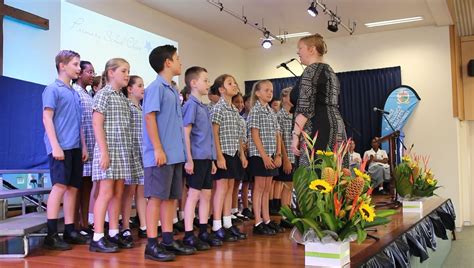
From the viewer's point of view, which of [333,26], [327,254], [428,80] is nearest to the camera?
[327,254]

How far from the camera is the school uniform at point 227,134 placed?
9.72ft

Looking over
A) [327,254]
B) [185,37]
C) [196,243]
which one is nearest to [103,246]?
[196,243]

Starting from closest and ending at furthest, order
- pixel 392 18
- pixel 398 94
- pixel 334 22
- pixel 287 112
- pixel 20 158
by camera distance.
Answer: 1. pixel 287 112
2. pixel 20 158
3. pixel 334 22
4. pixel 392 18
5. pixel 398 94

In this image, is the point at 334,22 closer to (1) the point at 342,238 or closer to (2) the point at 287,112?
(2) the point at 287,112

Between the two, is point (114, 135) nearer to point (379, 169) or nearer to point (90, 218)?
point (90, 218)

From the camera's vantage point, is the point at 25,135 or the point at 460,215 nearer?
the point at 25,135

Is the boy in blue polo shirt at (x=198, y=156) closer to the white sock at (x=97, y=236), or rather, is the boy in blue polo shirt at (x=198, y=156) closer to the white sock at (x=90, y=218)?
the white sock at (x=97, y=236)

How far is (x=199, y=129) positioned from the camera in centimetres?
273

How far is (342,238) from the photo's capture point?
197cm

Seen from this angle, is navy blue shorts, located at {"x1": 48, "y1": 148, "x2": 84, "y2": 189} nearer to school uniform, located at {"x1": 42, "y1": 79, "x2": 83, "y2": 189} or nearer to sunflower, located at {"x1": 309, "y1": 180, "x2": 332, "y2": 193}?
school uniform, located at {"x1": 42, "y1": 79, "x2": 83, "y2": 189}

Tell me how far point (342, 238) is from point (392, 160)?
9.21 feet

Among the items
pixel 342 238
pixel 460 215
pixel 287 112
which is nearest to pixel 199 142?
pixel 342 238

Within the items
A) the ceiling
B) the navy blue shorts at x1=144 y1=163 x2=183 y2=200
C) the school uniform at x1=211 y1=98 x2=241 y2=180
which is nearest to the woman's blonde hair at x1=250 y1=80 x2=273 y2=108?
the school uniform at x1=211 y1=98 x2=241 y2=180

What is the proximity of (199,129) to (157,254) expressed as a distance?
79 cm
